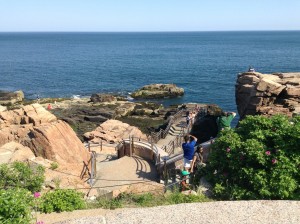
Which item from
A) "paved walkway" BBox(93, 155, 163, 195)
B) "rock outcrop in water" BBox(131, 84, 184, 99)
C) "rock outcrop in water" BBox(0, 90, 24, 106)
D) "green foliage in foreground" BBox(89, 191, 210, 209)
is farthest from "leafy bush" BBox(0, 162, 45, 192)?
"rock outcrop in water" BBox(131, 84, 184, 99)

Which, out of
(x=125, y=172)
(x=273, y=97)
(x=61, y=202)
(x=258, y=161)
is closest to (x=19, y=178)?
(x=61, y=202)

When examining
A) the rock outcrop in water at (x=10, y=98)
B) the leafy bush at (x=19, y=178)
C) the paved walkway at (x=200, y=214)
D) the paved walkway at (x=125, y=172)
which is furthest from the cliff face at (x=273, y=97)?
the rock outcrop in water at (x=10, y=98)

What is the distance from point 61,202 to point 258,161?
244 inches

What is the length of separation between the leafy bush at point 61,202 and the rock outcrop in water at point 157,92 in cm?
4918

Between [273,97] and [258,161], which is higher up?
[258,161]

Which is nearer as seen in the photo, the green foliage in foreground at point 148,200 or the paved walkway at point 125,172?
the green foliage in foreground at point 148,200

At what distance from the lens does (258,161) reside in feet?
35.8

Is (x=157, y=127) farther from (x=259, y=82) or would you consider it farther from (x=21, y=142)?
(x=21, y=142)

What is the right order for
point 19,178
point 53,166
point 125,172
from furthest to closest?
point 125,172 → point 53,166 → point 19,178

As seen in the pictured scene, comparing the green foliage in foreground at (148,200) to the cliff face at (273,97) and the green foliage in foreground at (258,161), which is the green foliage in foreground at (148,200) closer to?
the green foliage in foreground at (258,161)

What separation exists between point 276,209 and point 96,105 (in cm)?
4360

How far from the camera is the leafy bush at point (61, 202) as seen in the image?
1058 cm

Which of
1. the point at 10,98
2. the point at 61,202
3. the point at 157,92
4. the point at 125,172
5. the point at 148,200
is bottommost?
the point at 10,98

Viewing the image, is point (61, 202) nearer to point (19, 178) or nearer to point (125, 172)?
point (19, 178)
